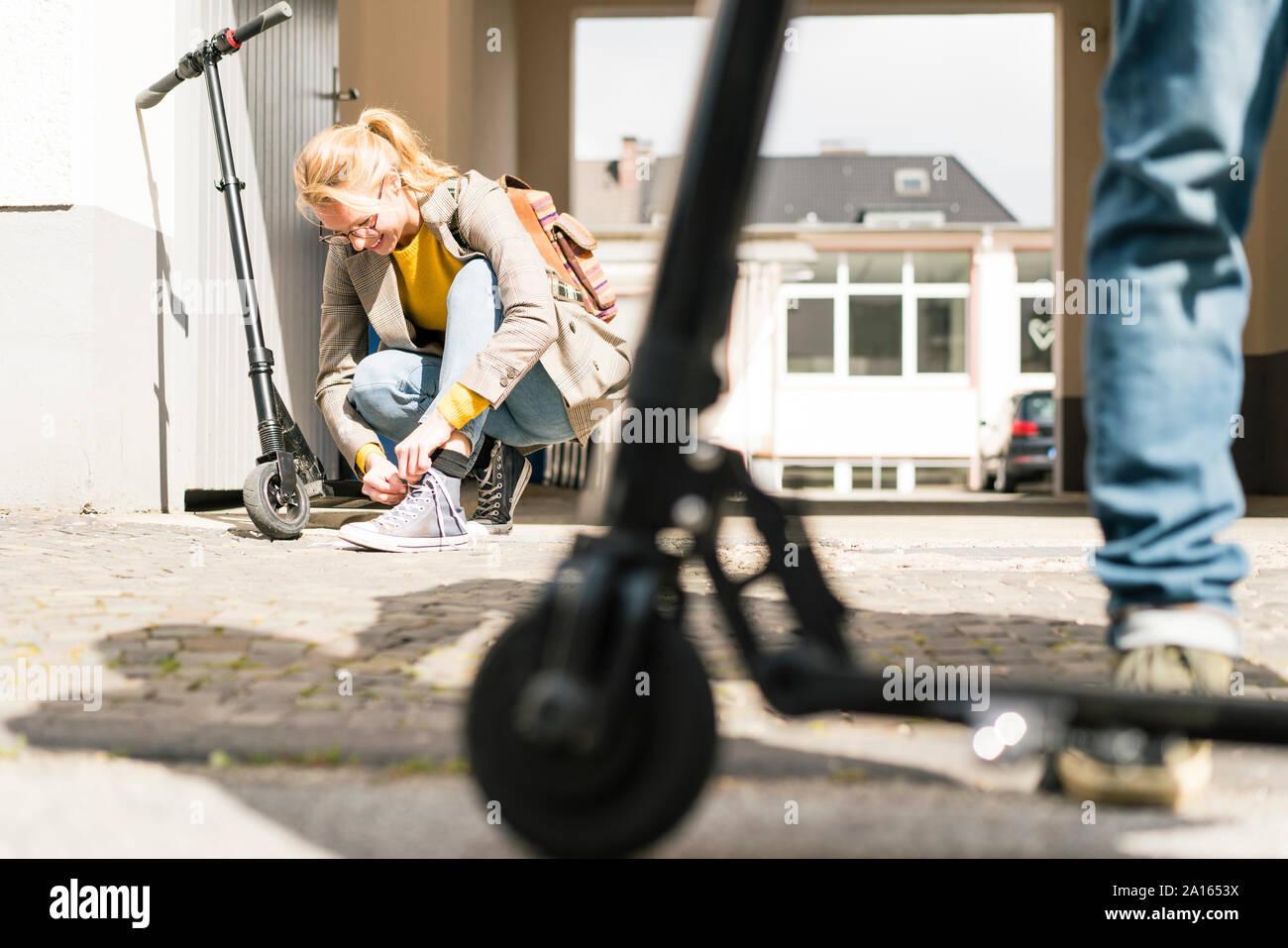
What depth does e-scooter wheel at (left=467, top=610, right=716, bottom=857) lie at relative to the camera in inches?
34.9

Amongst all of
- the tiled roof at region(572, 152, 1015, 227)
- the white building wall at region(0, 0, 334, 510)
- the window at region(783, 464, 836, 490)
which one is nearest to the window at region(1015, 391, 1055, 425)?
the window at region(783, 464, 836, 490)

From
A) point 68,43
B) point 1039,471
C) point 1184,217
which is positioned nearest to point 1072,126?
point 1039,471

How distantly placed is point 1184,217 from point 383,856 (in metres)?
1.01

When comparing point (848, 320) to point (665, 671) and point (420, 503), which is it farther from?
Answer: point (665, 671)

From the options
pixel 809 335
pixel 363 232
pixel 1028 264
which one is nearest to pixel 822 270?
pixel 809 335

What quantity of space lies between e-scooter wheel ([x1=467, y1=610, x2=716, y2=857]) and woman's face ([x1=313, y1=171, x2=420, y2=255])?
2.27 m

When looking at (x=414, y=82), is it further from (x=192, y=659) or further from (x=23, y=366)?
(x=192, y=659)

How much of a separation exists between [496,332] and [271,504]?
118 centimetres

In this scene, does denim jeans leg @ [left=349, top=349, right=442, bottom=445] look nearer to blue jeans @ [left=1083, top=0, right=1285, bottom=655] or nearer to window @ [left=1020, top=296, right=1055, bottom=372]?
blue jeans @ [left=1083, top=0, right=1285, bottom=655]

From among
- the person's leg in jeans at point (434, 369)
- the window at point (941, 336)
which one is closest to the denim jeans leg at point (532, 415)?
the person's leg in jeans at point (434, 369)

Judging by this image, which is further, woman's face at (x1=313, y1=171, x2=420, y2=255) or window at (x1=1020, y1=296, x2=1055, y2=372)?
window at (x1=1020, y1=296, x2=1055, y2=372)

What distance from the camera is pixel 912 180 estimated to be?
116ft

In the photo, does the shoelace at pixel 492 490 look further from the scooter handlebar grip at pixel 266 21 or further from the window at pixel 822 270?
the window at pixel 822 270

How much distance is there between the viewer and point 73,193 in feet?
14.6
